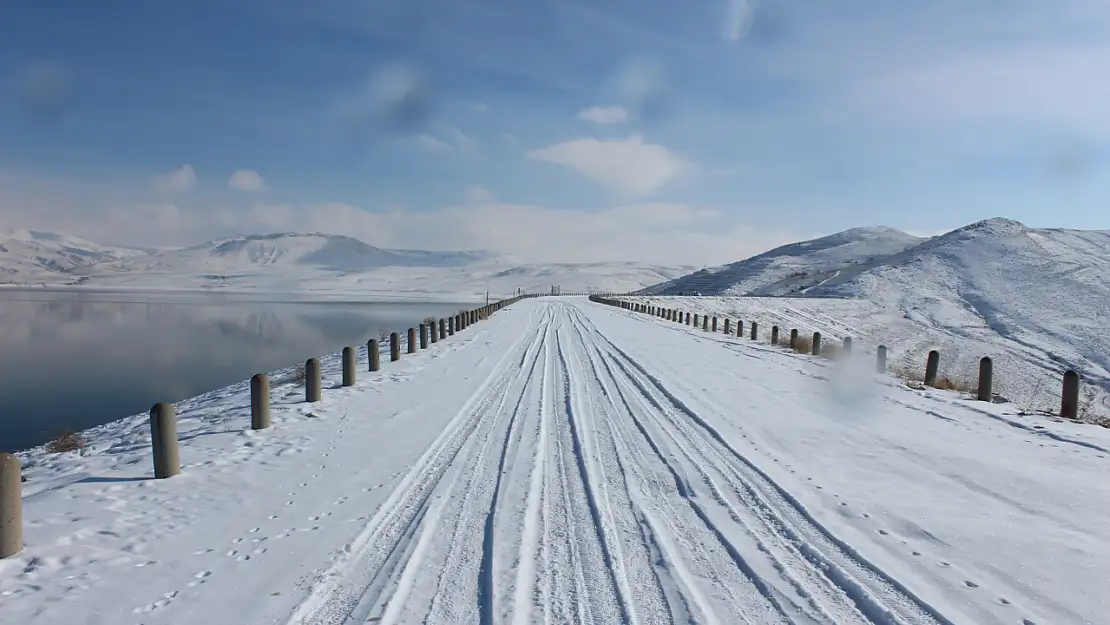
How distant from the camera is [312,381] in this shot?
34.5 ft

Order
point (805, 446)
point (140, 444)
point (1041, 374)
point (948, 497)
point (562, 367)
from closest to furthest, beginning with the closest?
point (948, 497)
point (805, 446)
point (140, 444)
point (562, 367)
point (1041, 374)

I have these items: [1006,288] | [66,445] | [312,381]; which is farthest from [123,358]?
[1006,288]

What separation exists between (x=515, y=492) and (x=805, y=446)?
13.4 feet

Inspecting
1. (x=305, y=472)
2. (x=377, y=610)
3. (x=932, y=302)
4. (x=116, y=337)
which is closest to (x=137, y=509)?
(x=305, y=472)

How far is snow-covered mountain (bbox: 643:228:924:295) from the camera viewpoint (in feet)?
278

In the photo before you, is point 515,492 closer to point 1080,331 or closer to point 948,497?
point 948,497

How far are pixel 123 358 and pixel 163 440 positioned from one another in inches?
996

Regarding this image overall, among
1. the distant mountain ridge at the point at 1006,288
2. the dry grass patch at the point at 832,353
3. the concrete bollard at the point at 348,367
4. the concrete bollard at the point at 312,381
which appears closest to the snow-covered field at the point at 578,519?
the concrete bollard at the point at 312,381

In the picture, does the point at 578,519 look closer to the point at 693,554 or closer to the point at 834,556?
the point at 693,554

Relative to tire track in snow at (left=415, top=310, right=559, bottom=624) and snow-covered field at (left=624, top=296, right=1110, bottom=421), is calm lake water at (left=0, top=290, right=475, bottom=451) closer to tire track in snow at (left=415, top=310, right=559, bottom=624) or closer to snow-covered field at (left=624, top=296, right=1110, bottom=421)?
tire track in snow at (left=415, top=310, right=559, bottom=624)

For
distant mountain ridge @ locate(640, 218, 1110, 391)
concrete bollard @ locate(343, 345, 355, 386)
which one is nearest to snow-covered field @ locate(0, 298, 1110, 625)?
concrete bollard @ locate(343, 345, 355, 386)

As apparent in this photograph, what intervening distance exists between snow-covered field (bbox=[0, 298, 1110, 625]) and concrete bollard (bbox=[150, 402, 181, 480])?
21 cm

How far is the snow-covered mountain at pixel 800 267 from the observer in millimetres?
84625

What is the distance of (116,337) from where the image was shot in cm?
3578
